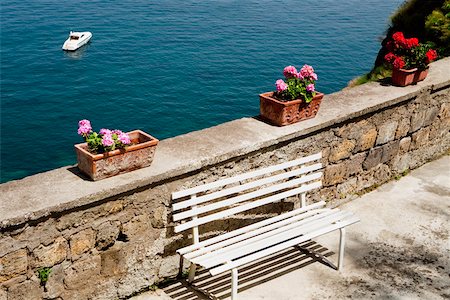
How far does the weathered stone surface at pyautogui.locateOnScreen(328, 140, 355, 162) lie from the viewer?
5.43 metres

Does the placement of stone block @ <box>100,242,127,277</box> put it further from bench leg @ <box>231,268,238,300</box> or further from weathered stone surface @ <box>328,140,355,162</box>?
weathered stone surface @ <box>328,140,355,162</box>

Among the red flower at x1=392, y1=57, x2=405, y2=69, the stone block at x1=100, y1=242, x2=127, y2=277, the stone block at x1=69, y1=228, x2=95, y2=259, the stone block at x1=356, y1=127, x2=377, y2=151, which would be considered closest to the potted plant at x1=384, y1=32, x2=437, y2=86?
the red flower at x1=392, y1=57, x2=405, y2=69

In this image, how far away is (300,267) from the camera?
15.9 feet

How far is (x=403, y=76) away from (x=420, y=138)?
33.4 inches

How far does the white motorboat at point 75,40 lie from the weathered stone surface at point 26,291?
32.8 meters

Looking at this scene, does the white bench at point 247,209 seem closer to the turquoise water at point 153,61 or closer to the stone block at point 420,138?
the stone block at point 420,138

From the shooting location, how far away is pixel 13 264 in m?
3.60

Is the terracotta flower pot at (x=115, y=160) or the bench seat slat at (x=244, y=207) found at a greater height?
the terracotta flower pot at (x=115, y=160)

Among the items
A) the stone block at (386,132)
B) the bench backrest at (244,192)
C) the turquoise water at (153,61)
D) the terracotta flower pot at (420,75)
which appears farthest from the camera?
the turquoise water at (153,61)

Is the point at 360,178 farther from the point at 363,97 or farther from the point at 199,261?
the point at 199,261

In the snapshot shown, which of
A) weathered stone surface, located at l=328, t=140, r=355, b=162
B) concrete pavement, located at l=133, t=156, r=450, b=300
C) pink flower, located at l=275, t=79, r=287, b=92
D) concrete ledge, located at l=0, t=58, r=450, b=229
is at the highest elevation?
pink flower, located at l=275, t=79, r=287, b=92

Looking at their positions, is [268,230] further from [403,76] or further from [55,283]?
[403,76]

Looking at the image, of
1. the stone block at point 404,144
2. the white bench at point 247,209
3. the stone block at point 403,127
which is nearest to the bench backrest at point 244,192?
the white bench at point 247,209

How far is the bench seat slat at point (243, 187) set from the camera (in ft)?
13.9
